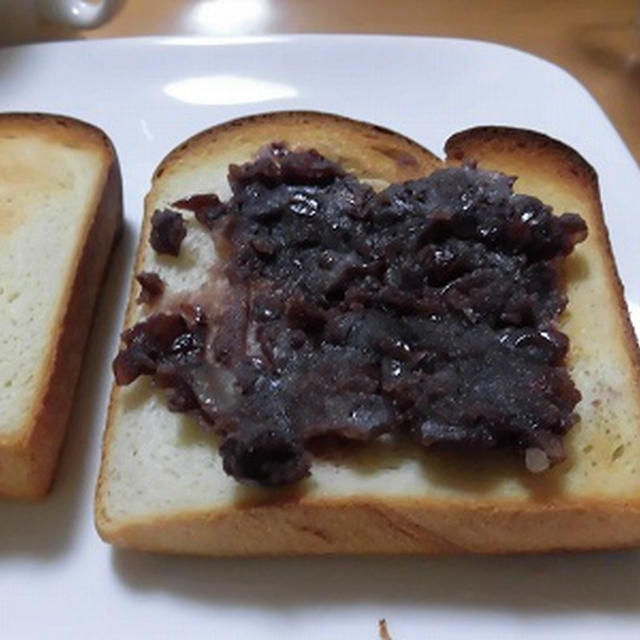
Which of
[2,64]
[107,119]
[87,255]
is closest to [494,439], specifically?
[87,255]

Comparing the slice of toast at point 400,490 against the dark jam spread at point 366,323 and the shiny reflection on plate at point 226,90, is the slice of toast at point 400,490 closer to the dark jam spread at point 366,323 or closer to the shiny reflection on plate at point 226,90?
the dark jam spread at point 366,323

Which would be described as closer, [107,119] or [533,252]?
[533,252]

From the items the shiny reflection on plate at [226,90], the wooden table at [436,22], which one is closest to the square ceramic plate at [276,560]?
the shiny reflection on plate at [226,90]

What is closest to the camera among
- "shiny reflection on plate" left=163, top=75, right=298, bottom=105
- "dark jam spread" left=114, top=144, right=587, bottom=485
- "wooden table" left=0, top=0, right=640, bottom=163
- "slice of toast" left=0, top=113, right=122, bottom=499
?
"dark jam spread" left=114, top=144, right=587, bottom=485

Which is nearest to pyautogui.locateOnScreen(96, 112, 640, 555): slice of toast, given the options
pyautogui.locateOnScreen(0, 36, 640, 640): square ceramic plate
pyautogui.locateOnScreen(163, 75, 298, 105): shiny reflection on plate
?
pyautogui.locateOnScreen(0, 36, 640, 640): square ceramic plate

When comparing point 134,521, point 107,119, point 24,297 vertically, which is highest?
point 107,119

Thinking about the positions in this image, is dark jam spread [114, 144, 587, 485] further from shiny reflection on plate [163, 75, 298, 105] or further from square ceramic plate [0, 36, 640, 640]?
shiny reflection on plate [163, 75, 298, 105]

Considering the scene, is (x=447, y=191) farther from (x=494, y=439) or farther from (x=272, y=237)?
(x=494, y=439)
